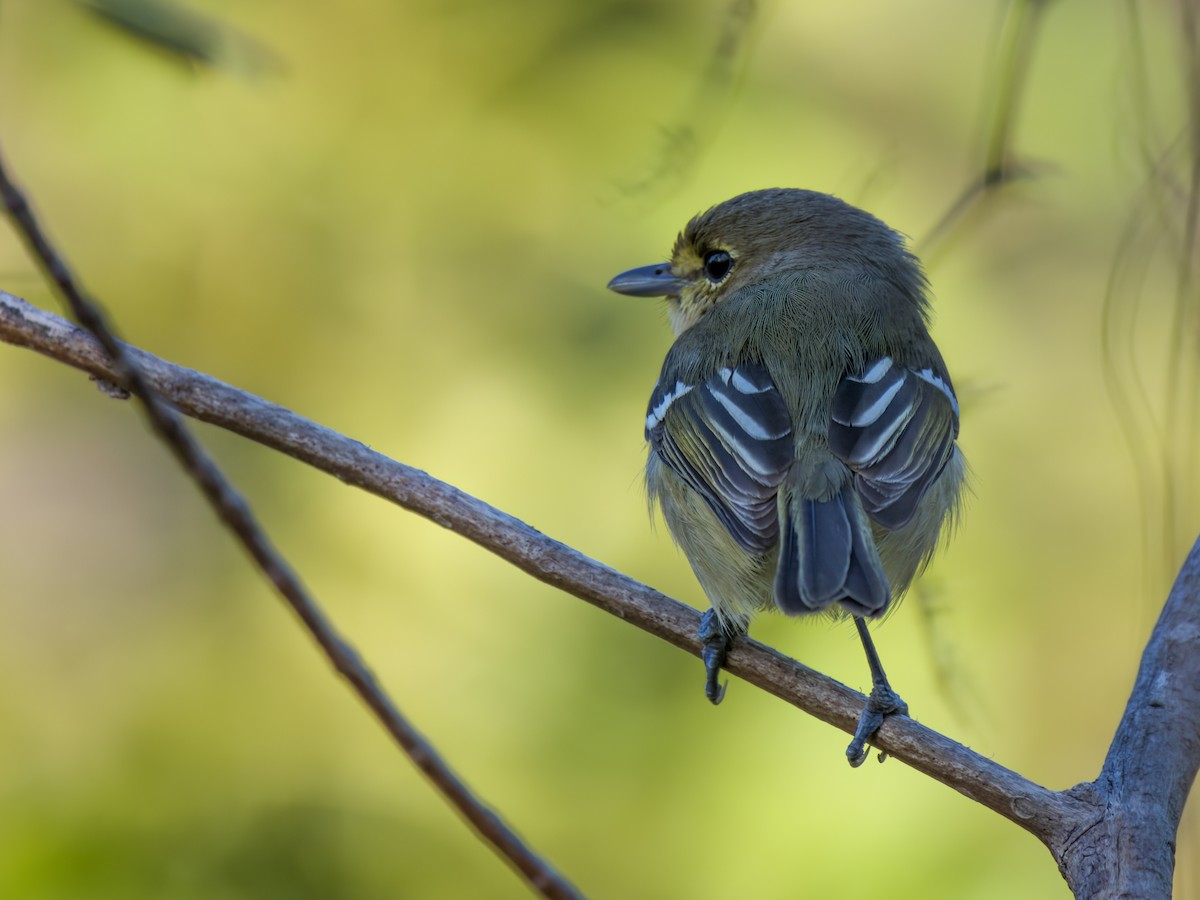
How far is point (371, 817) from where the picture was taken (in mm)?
4094

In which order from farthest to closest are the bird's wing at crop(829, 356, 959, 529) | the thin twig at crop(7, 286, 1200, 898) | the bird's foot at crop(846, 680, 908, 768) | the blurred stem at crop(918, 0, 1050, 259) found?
the bird's wing at crop(829, 356, 959, 529) < the blurred stem at crop(918, 0, 1050, 259) < the bird's foot at crop(846, 680, 908, 768) < the thin twig at crop(7, 286, 1200, 898)

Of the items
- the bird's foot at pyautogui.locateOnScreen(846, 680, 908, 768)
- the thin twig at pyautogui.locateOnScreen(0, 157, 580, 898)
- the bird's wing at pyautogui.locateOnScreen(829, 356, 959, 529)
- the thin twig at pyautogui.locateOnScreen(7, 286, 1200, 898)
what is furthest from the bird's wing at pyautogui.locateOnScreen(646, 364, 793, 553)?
the thin twig at pyautogui.locateOnScreen(0, 157, 580, 898)

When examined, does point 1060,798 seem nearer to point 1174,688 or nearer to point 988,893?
point 1174,688

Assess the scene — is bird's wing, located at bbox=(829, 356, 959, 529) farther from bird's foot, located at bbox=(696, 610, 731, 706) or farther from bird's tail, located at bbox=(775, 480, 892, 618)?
bird's foot, located at bbox=(696, 610, 731, 706)

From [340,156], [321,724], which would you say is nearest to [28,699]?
[321,724]

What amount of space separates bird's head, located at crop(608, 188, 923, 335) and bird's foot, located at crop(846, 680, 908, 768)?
1.77 meters

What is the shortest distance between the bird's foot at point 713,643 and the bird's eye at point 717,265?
1.56 meters

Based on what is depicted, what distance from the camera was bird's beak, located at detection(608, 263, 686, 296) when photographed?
439cm

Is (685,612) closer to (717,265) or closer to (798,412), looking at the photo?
(798,412)

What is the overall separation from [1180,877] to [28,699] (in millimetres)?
3377

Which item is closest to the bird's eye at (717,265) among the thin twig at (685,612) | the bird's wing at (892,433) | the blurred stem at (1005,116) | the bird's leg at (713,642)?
the bird's wing at (892,433)

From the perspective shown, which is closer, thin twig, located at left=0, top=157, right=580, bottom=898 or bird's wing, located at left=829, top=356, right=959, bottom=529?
thin twig, located at left=0, top=157, right=580, bottom=898

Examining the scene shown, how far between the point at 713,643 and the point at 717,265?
1.69m

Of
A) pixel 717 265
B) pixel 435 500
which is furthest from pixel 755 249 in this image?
→ pixel 435 500
